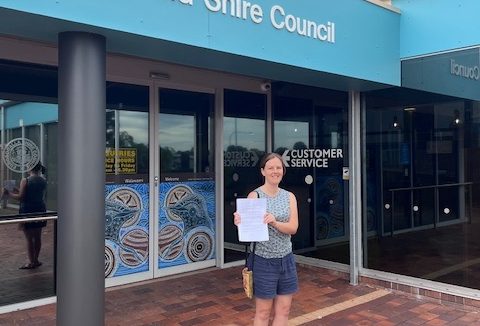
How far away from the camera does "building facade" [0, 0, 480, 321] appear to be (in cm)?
305

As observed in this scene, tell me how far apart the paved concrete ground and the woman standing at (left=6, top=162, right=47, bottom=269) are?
1.94 feet

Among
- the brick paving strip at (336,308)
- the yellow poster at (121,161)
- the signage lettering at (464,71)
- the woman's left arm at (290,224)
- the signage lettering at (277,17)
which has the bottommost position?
the brick paving strip at (336,308)

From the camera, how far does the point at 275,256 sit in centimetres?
321

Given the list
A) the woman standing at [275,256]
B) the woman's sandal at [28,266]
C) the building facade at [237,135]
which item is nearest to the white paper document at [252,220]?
the woman standing at [275,256]

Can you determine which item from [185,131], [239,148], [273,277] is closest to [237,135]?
[239,148]

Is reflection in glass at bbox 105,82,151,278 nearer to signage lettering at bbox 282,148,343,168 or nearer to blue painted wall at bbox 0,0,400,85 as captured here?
signage lettering at bbox 282,148,343,168

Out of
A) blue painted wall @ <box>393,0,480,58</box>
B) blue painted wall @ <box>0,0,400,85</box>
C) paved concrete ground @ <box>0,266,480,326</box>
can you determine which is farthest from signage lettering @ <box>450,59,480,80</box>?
paved concrete ground @ <box>0,266,480,326</box>

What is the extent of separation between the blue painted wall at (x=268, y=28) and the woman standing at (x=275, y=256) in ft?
3.51

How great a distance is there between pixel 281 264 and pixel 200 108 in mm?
3227

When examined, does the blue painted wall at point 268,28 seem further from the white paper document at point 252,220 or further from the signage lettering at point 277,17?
the white paper document at point 252,220

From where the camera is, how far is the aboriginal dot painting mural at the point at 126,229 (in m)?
5.14

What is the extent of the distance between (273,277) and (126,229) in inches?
103

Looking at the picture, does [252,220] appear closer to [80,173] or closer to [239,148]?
[80,173]

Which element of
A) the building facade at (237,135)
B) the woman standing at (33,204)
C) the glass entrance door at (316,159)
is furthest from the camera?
the glass entrance door at (316,159)
